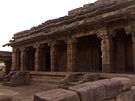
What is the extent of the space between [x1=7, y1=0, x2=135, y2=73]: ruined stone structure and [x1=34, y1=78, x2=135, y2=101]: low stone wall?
14.8ft

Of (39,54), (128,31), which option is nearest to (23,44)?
(39,54)

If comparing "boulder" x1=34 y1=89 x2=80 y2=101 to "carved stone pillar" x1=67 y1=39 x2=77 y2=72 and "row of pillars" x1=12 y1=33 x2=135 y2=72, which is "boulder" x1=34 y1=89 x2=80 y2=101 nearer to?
"row of pillars" x1=12 y1=33 x2=135 y2=72

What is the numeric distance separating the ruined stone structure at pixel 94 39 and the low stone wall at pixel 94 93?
452 cm

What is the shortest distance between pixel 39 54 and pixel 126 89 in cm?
1038

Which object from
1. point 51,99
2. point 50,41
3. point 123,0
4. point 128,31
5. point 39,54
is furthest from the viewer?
point 39,54

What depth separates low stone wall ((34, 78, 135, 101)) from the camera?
9.03ft

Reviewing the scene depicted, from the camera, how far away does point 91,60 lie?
1264 centimetres

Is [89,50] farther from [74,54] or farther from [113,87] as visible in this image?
[113,87]

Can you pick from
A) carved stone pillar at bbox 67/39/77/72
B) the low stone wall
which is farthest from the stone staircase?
the low stone wall

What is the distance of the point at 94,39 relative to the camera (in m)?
12.5

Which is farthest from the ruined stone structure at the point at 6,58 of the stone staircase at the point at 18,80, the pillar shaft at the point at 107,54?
the pillar shaft at the point at 107,54

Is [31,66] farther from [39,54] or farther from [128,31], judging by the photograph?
[128,31]

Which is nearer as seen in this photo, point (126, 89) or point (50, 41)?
point (126, 89)

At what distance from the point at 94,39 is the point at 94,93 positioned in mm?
9665
